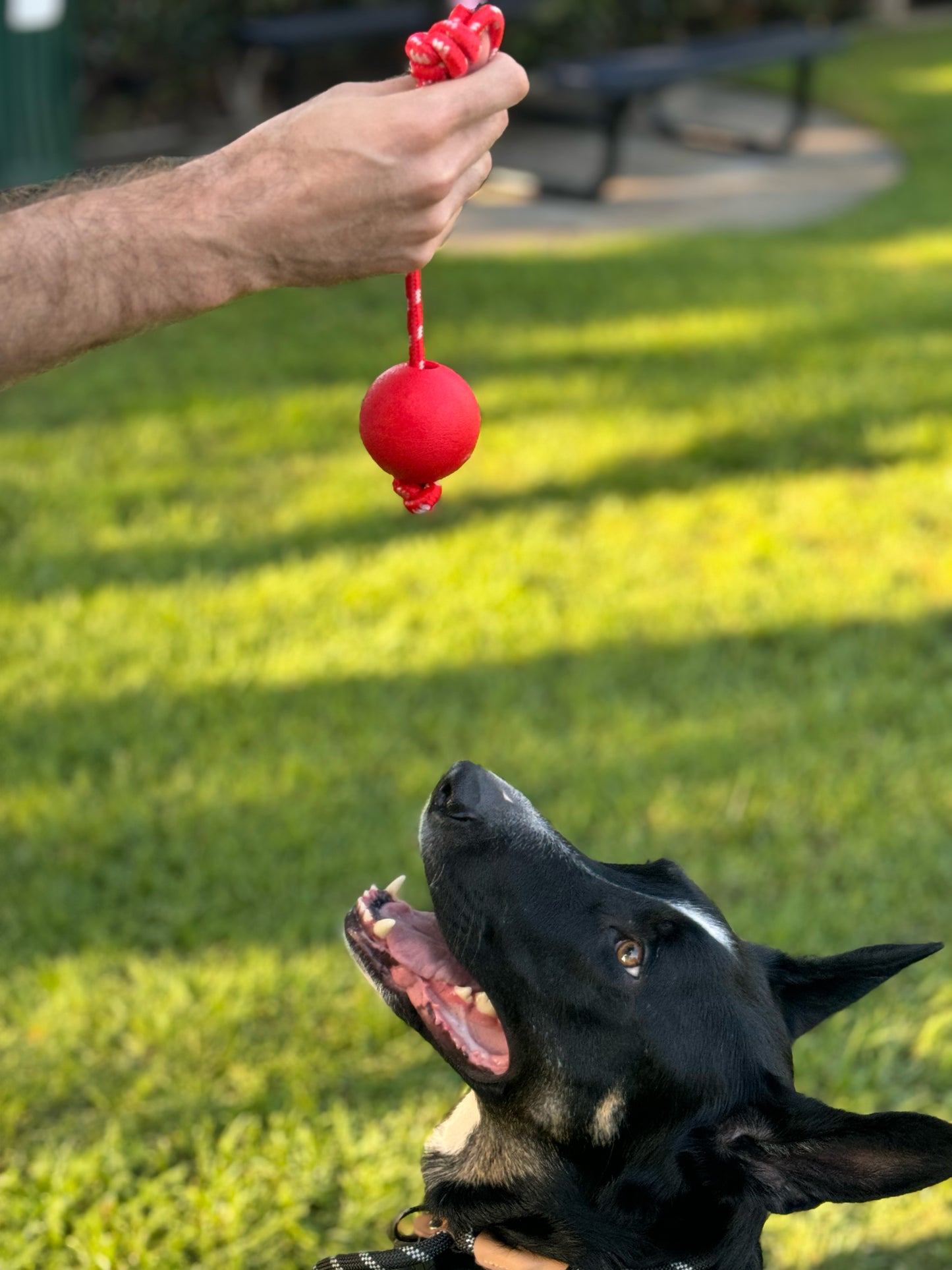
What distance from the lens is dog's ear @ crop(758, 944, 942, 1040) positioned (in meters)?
2.52

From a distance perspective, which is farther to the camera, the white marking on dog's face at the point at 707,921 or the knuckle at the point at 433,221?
the white marking on dog's face at the point at 707,921

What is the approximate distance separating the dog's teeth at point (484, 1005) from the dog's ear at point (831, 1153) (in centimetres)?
43

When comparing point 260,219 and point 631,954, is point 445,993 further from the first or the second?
point 260,219

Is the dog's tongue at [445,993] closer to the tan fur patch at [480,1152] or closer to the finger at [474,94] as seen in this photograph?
the tan fur patch at [480,1152]

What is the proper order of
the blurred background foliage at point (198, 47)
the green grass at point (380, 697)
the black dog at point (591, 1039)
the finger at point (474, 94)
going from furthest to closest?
the blurred background foliage at point (198, 47) → the green grass at point (380, 697) → the black dog at point (591, 1039) → the finger at point (474, 94)

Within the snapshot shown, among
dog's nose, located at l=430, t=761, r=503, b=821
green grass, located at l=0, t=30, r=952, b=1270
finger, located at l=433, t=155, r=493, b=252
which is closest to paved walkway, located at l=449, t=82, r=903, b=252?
green grass, located at l=0, t=30, r=952, b=1270

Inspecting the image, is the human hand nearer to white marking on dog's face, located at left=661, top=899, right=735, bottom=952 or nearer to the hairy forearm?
the hairy forearm

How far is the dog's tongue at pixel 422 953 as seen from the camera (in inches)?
98.3

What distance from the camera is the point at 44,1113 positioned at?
328cm

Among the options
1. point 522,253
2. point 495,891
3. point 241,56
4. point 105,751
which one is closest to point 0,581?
point 105,751

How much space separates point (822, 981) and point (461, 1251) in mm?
789

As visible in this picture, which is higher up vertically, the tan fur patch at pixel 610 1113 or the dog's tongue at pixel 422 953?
the dog's tongue at pixel 422 953

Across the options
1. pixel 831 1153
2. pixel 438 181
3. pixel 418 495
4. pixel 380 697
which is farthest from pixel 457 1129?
pixel 380 697

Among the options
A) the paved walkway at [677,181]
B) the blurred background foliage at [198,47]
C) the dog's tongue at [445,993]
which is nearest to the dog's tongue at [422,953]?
the dog's tongue at [445,993]
